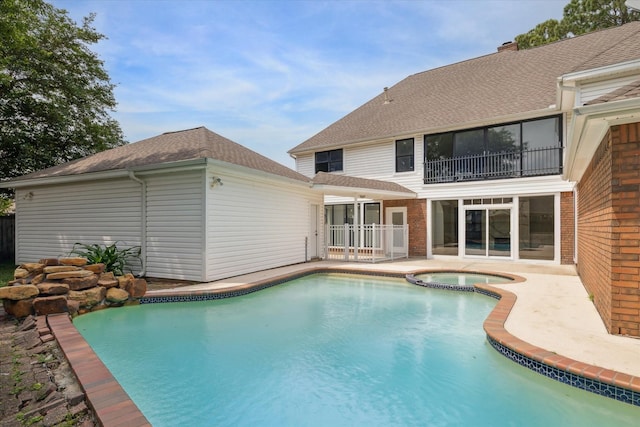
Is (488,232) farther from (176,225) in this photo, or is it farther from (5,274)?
(5,274)

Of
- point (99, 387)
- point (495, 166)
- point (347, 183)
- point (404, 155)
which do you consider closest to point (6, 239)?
point (347, 183)

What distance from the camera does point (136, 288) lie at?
682 cm

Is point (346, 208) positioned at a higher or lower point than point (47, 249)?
higher

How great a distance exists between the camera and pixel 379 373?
12.7 ft

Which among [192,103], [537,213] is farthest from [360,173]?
[192,103]

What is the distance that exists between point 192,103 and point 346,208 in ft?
31.3

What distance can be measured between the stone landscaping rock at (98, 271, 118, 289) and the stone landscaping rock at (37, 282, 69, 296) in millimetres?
641

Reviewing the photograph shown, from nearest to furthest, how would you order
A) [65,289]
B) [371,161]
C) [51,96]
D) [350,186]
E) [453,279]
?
[65,289]
[453,279]
[350,186]
[51,96]
[371,161]

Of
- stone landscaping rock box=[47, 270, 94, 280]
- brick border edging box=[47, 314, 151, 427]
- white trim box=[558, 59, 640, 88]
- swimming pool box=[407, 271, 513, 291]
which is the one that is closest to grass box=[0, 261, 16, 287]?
stone landscaping rock box=[47, 270, 94, 280]

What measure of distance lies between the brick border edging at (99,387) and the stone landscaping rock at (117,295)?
6.68 feet

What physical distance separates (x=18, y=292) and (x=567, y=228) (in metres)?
14.0

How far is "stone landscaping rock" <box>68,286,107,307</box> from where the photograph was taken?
5.99 m

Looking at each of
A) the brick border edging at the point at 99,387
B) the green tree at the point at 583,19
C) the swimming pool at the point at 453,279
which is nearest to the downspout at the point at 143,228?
the brick border edging at the point at 99,387

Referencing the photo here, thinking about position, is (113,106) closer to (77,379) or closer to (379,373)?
(77,379)
